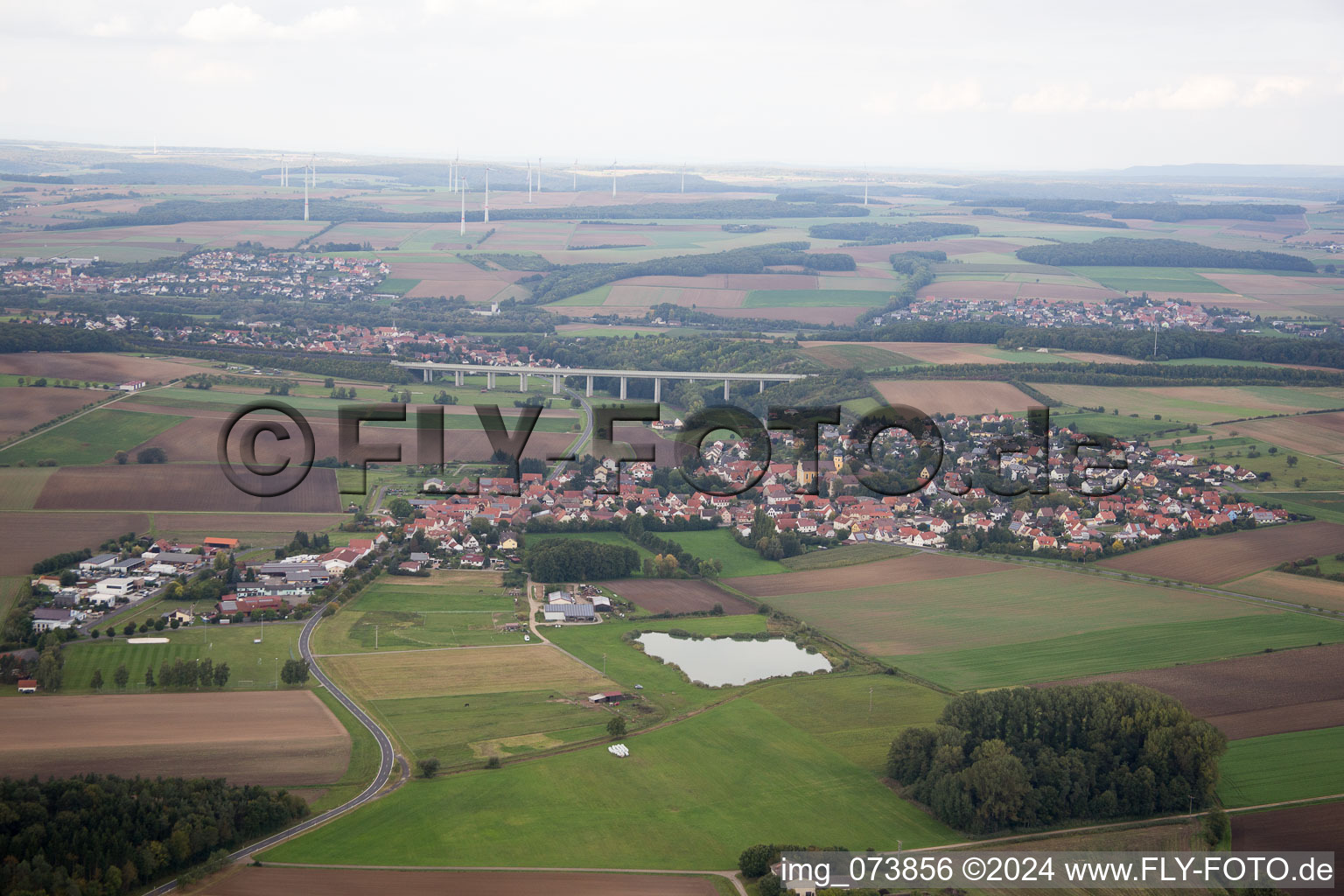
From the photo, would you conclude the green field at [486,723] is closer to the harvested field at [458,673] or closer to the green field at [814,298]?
the harvested field at [458,673]

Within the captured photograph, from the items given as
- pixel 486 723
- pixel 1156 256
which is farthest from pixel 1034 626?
pixel 1156 256

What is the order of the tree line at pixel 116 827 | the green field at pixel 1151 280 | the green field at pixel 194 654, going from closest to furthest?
the tree line at pixel 116 827 → the green field at pixel 194 654 → the green field at pixel 1151 280

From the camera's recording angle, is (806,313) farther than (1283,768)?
Yes

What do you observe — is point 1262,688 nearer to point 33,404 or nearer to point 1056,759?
point 1056,759

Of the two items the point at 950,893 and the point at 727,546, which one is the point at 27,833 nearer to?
the point at 950,893

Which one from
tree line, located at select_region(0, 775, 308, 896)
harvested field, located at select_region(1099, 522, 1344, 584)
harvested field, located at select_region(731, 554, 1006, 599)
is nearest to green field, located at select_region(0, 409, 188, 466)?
harvested field, located at select_region(731, 554, 1006, 599)

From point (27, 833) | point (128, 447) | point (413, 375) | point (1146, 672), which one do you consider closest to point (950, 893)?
point (1146, 672)

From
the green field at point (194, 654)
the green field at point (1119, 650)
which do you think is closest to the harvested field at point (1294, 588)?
the green field at point (1119, 650)
